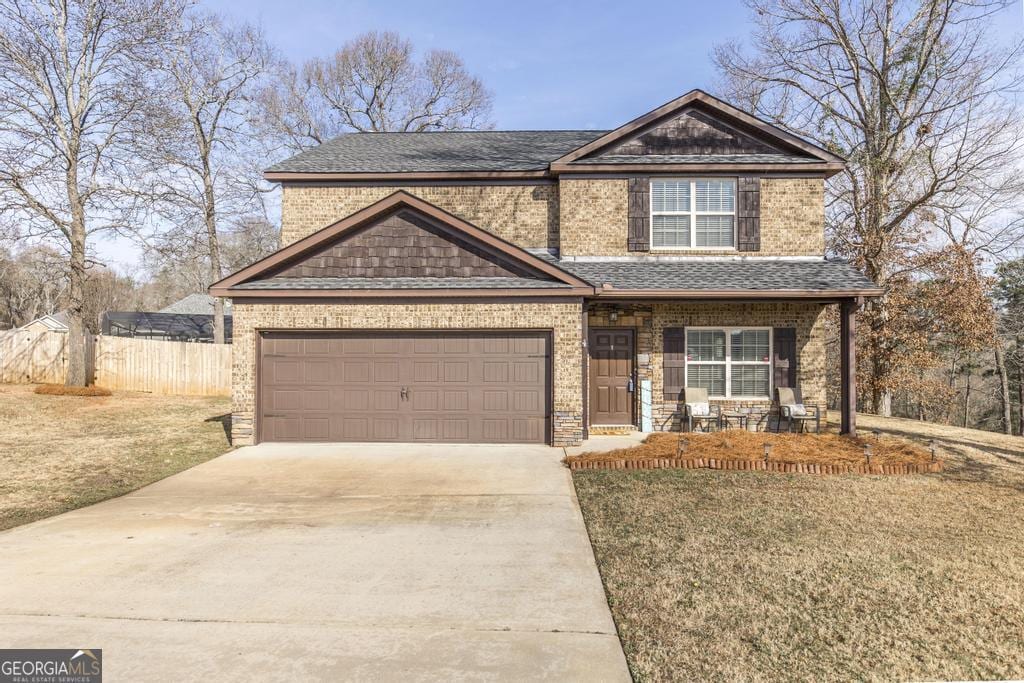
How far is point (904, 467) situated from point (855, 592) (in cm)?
531

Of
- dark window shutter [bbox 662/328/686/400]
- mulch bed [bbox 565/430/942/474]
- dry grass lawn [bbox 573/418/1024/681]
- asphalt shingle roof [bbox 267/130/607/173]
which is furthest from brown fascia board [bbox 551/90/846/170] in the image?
dry grass lawn [bbox 573/418/1024/681]

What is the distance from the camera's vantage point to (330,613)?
13.7ft

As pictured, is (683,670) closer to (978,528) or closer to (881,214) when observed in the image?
(978,528)

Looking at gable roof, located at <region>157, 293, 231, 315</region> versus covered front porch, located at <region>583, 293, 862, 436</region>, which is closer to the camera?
covered front porch, located at <region>583, 293, 862, 436</region>

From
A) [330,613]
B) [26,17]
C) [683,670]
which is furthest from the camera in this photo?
[26,17]

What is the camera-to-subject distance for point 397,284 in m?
10.8

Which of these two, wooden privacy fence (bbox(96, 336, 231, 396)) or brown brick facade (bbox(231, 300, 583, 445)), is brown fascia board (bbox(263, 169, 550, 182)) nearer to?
brown brick facade (bbox(231, 300, 583, 445))

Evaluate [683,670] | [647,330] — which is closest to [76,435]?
[647,330]

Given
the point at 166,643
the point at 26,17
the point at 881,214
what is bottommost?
the point at 166,643

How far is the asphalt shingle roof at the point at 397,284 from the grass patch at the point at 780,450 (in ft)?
11.2

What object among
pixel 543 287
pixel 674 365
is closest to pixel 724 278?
pixel 674 365

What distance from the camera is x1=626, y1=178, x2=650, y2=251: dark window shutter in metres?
12.5

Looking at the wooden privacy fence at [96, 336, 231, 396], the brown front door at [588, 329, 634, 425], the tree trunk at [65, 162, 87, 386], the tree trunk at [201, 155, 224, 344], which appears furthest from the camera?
the tree trunk at [201, 155, 224, 344]

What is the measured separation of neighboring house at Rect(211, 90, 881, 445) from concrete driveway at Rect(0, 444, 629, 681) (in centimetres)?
309
